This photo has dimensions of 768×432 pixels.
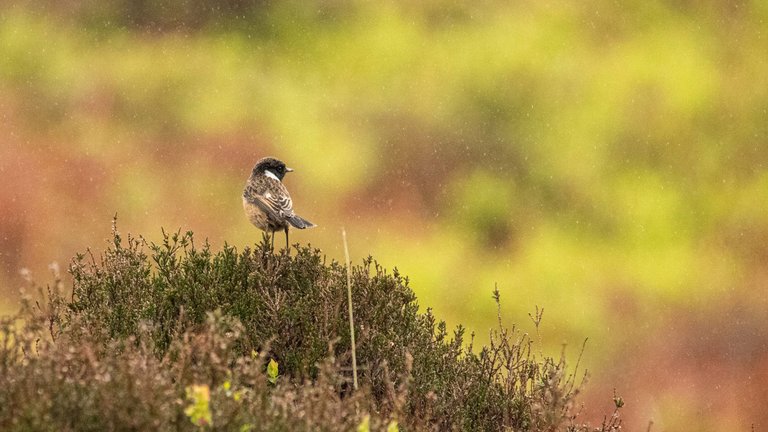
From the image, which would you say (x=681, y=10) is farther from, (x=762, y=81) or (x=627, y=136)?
(x=627, y=136)

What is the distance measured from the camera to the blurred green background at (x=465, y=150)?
1345 centimetres

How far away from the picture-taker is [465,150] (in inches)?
601

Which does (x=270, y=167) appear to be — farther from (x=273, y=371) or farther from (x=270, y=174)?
(x=273, y=371)

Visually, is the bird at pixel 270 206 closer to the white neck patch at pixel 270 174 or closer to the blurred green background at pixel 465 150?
the white neck patch at pixel 270 174

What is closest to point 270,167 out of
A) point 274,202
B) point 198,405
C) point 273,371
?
point 274,202

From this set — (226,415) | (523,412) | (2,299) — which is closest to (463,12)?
(2,299)

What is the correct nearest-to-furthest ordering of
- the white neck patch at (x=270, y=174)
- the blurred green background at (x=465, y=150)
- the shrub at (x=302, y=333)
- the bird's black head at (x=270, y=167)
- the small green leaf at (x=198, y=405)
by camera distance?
the small green leaf at (x=198, y=405)
the shrub at (x=302, y=333)
the white neck patch at (x=270, y=174)
the bird's black head at (x=270, y=167)
the blurred green background at (x=465, y=150)

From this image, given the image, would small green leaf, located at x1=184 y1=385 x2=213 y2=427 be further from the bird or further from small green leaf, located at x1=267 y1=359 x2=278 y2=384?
the bird

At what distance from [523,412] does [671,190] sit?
32.3 feet

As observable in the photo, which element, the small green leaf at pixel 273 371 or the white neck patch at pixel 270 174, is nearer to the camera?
the small green leaf at pixel 273 371

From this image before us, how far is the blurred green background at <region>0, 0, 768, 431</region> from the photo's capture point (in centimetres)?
1345

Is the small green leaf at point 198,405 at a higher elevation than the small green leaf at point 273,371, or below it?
below

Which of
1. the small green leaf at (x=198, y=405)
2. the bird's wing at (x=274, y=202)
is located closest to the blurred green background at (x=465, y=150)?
the bird's wing at (x=274, y=202)

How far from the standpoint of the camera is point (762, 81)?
53.8 feet
